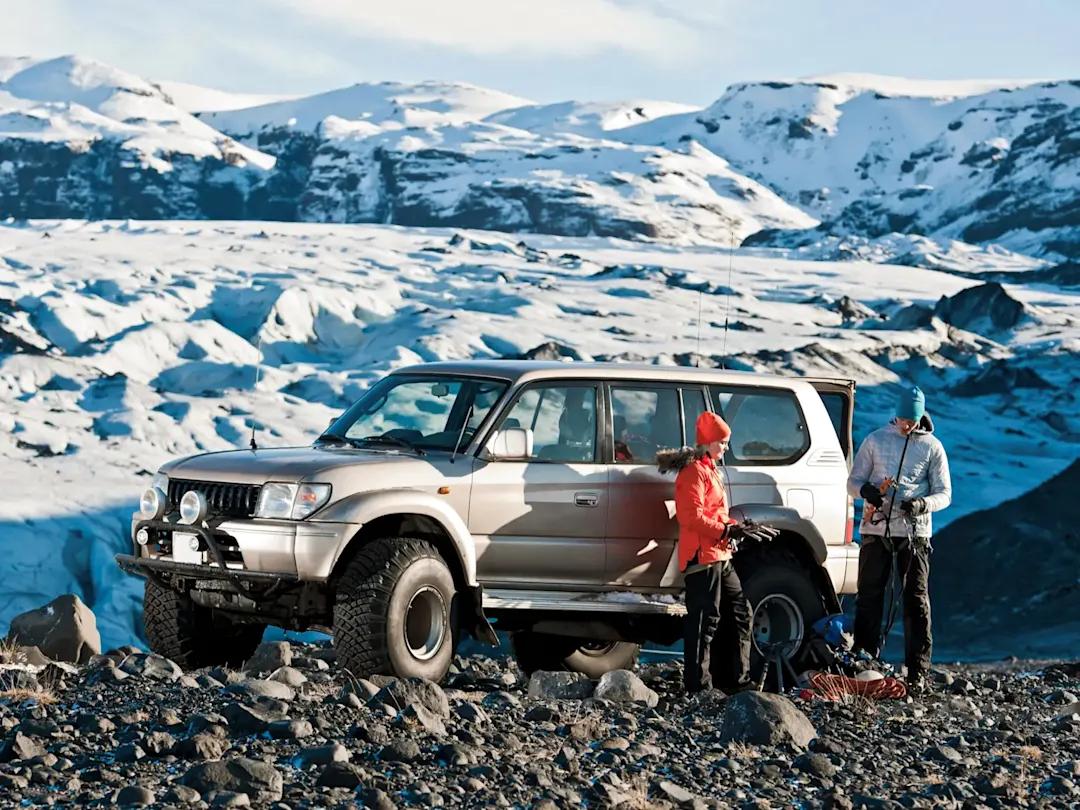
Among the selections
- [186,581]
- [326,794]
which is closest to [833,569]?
[186,581]

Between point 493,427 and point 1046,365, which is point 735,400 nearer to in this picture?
point 493,427

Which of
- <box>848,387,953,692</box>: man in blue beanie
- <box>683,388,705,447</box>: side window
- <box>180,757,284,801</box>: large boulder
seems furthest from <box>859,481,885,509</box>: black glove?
<box>180,757,284,801</box>: large boulder

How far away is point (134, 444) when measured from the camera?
5453cm

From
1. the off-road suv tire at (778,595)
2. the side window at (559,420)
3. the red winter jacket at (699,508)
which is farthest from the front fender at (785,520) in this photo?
the side window at (559,420)

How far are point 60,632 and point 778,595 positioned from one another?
19.6 feet

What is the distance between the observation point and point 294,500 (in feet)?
24.9

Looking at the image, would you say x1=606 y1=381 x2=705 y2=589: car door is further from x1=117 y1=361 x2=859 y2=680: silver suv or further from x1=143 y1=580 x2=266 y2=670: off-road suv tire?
x1=143 y1=580 x2=266 y2=670: off-road suv tire

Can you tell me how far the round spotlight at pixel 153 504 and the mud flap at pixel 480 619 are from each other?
5.80ft

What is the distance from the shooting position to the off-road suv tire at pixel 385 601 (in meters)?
7.60

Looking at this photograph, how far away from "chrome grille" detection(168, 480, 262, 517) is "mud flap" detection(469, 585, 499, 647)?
127 cm

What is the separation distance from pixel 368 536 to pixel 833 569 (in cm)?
302

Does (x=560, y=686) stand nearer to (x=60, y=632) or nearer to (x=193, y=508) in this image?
(x=193, y=508)

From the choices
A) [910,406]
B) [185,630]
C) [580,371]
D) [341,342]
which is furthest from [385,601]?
[341,342]

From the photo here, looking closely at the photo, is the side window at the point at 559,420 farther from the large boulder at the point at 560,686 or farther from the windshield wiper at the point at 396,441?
the large boulder at the point at 560,686
